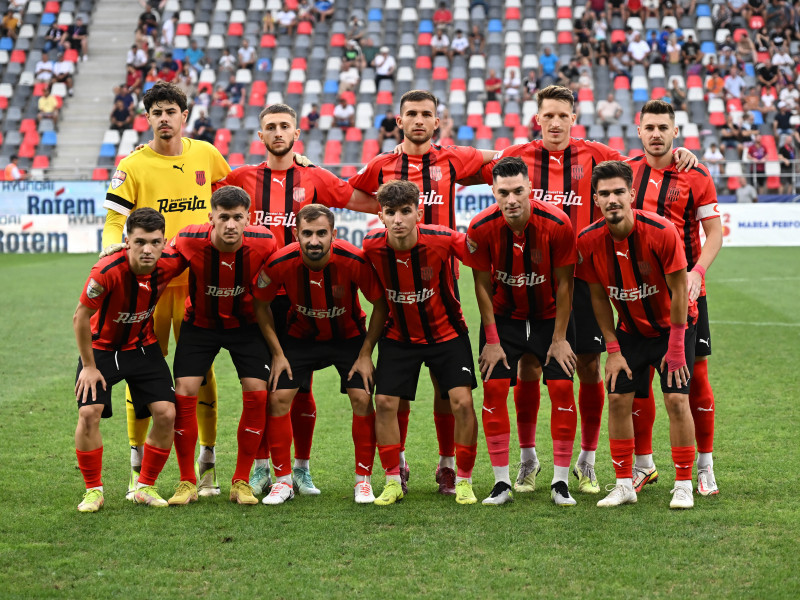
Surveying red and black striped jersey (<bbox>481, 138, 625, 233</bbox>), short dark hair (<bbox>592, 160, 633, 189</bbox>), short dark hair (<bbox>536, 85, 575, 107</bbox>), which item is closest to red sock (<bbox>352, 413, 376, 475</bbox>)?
red and black striped jersey (<bbox>481, 138, 625, 233</bbox>)

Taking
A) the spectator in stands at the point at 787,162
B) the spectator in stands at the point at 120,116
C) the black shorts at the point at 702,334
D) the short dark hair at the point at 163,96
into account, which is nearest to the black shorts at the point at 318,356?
the short dark hair at the point at 163,96

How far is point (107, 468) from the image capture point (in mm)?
6191

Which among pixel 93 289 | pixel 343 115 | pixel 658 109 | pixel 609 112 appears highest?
pixel 343 115

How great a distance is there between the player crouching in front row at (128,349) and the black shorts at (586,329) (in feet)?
7.48

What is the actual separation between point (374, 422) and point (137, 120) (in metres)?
22.2

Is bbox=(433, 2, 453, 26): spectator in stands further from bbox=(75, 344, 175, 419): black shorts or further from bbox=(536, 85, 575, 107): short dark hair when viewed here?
bbox=(75, 344, 175, 419): black shorts

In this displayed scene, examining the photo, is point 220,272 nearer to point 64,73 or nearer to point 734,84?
point 734,84

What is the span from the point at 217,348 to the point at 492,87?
20.9 metres

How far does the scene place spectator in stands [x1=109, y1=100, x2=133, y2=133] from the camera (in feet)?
84.9

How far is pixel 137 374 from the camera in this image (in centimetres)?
541

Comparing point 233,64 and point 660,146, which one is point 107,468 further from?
point 233,64

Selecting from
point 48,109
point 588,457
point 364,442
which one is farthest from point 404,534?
point 48,109

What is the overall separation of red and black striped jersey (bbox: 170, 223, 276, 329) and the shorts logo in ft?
1.63

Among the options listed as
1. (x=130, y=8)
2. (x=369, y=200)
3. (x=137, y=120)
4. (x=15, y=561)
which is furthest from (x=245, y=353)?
(x=130, y=8)
